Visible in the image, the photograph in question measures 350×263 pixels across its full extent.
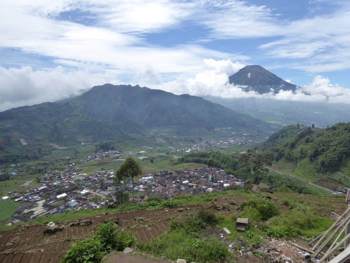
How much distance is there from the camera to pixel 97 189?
77375mm

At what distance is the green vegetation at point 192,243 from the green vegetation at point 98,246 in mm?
1028

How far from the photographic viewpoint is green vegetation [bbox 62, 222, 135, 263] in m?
12.7

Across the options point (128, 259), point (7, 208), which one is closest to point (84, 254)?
point (128, 259)

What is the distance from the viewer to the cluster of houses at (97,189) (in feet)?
203

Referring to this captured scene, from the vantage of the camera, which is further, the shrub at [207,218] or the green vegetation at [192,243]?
the shrub at [207,218]

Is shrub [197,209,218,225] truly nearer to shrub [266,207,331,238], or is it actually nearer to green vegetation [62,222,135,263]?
shrub [266,207,331,238]

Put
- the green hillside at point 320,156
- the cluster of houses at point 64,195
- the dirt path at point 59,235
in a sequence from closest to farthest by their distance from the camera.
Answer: the dirt path at point 59,235
the cluster of houses at point 64,195
the green hillside at point 320,156

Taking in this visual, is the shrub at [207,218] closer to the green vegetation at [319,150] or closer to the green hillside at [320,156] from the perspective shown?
the green hillside at [320,156]

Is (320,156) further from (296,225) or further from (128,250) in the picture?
(128,250)

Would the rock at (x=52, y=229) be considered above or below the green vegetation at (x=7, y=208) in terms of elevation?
above

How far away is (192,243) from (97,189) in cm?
6530

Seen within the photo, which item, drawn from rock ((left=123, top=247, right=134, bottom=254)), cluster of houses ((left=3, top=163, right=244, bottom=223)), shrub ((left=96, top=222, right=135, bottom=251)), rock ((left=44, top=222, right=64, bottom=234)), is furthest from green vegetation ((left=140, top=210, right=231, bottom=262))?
cluster of houses ((left=3, top=163, right=244, bottom=223))

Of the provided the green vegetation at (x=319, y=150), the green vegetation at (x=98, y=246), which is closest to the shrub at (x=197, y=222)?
the green vegetation at (x=98, y=246)

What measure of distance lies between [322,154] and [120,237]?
82424 mm
